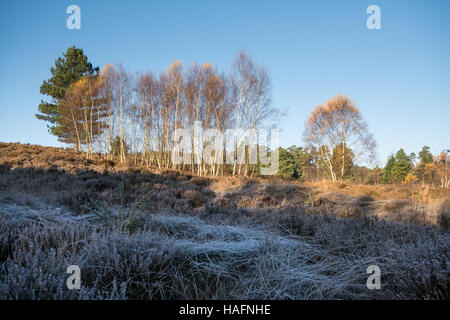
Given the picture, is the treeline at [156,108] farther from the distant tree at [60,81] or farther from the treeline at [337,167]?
the treeline at [337,167]

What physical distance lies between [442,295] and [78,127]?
86.0 ft

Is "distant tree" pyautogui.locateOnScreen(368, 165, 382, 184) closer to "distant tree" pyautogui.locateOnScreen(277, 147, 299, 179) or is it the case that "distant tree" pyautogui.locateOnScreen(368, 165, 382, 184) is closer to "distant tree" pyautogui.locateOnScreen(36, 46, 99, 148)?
"distant tree" pyautogui.locateOnScreen(277, 147, 299, 179)

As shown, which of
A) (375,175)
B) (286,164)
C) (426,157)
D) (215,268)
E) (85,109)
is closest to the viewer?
(215,268)

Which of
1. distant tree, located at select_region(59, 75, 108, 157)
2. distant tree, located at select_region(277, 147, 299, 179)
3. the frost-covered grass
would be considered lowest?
the frost-covered grass

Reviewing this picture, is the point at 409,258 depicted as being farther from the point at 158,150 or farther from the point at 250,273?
the point at 158,150

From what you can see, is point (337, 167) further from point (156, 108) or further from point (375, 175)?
point (156, 108)

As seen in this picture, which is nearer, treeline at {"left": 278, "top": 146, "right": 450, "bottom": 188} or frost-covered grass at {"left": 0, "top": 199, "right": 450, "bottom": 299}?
frost-covered grass at {"left": 0, "top": 199, "right": 450, "bottom": 299}

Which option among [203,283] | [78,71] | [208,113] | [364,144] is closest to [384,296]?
[203,283]

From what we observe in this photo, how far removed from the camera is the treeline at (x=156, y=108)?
18.4 meters

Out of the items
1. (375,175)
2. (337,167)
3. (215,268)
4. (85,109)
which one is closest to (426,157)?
(375,175)

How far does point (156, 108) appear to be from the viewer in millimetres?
22141

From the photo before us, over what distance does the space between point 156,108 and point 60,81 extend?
10.1m

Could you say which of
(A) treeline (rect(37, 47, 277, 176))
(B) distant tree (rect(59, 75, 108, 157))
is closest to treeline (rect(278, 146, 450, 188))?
(A) treeline (rect(37, 47, 277, 176))

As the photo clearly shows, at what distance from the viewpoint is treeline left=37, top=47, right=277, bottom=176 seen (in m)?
18.4
